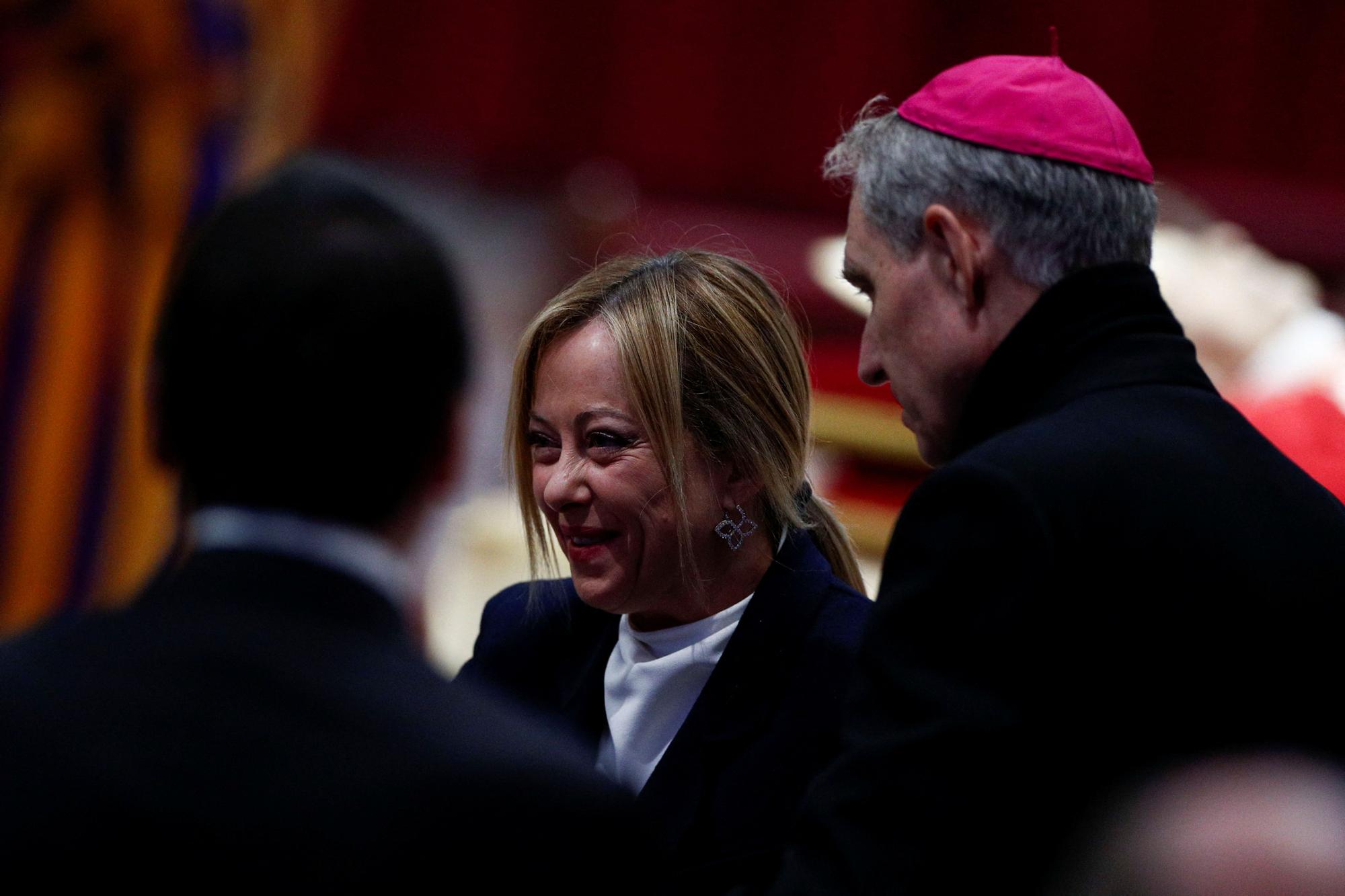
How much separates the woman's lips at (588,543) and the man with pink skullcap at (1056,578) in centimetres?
53

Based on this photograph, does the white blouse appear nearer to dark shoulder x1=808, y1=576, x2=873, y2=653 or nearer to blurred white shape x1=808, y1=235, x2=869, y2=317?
dark shoulder x1=808, y1=576, x2=873, y2=653

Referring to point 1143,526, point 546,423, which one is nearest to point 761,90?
point 546,423

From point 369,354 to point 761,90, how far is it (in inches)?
214

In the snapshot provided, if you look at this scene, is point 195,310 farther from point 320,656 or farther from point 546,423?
point 546,423

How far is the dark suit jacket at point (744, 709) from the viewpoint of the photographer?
1.73 metres

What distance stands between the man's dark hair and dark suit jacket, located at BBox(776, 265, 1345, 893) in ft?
1.70

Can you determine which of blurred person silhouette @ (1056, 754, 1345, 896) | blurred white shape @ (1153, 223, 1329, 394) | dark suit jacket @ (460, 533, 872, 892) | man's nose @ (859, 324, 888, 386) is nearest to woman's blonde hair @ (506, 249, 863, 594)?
dark suit jacket @ (460, 533, 872, 892)

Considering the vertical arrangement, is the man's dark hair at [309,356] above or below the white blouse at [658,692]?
above

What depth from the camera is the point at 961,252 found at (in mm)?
1540

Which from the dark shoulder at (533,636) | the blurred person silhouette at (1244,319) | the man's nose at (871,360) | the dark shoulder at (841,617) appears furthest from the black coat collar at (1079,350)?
Result: the blurred person silhouette at (1244,319)

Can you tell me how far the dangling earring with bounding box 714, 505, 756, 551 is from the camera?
1937mm

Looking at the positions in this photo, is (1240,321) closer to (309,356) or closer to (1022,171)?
(1022,171)

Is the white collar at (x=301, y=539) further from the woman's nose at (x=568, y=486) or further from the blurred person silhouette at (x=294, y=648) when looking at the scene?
the woman's nose at (x=568, y=486)

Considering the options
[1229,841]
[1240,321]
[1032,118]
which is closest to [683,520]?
[1032,118]
